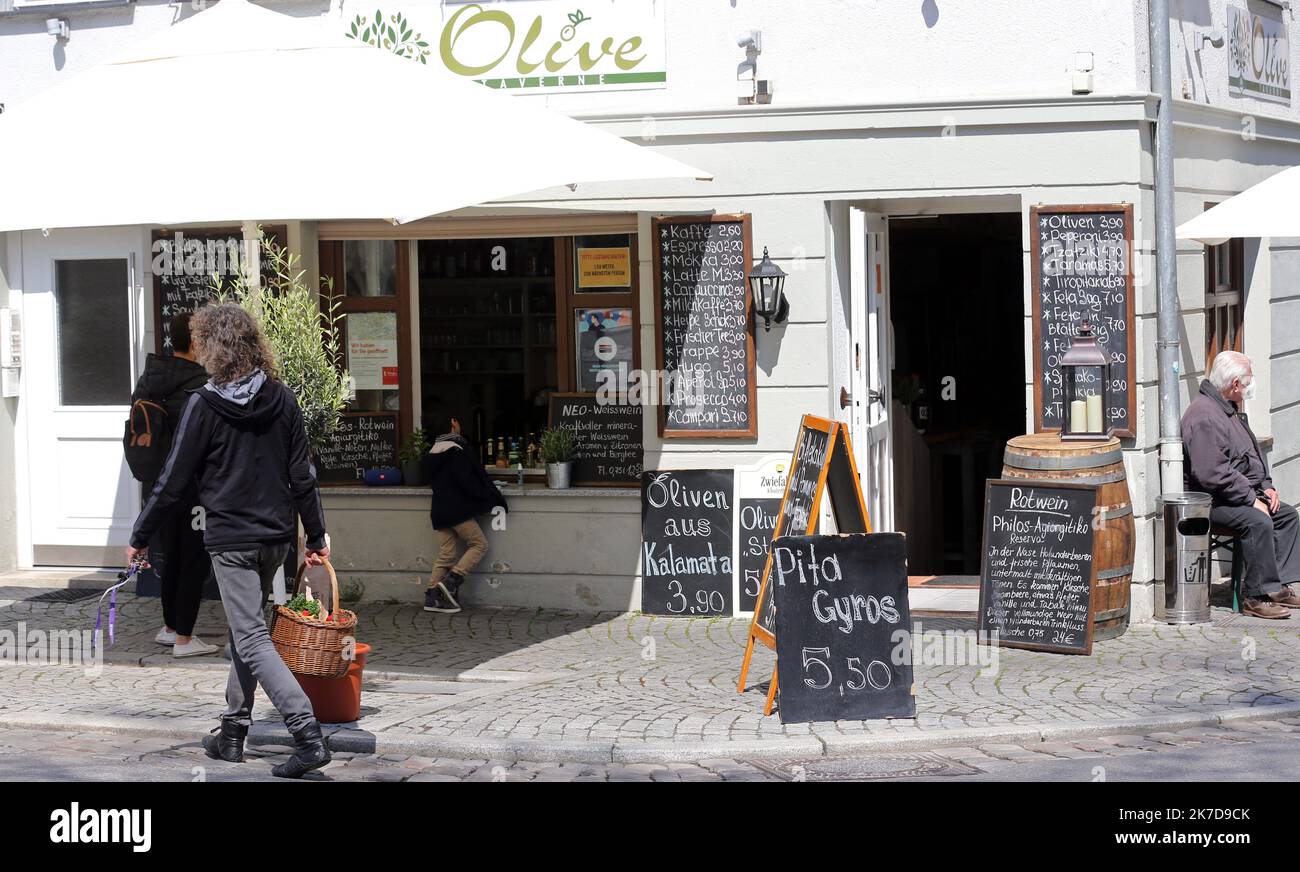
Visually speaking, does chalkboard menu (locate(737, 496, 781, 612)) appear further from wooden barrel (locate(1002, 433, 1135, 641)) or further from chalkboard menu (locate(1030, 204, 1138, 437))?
chalkboard menu (locate(1030, 204, 1138, 437))

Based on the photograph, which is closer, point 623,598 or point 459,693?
point 459,693

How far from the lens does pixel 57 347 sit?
38.4 feet

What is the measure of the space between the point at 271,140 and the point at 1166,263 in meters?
5.20

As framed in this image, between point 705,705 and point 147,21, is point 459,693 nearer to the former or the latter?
point 705,705

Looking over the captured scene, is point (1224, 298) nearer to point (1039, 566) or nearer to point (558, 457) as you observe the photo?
point (1039, 566)

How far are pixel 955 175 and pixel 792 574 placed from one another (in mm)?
3473

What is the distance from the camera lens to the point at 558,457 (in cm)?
1055

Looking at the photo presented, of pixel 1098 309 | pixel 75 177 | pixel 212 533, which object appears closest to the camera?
pixel 212 533

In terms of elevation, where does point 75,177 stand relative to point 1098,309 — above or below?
above

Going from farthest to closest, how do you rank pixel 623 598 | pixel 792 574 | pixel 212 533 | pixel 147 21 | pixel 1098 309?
pixel 147 21 → pixel 623 598 → pixel 1098 309 → pixel 792 574 → pixel 212 533

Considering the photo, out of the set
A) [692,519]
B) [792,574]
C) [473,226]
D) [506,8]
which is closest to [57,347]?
[473,226]

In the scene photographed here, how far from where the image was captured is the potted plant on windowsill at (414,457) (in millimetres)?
10812

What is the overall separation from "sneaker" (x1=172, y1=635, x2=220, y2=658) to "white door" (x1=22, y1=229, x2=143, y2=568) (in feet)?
8.66

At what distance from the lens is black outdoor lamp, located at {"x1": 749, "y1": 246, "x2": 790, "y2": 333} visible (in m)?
9.86
